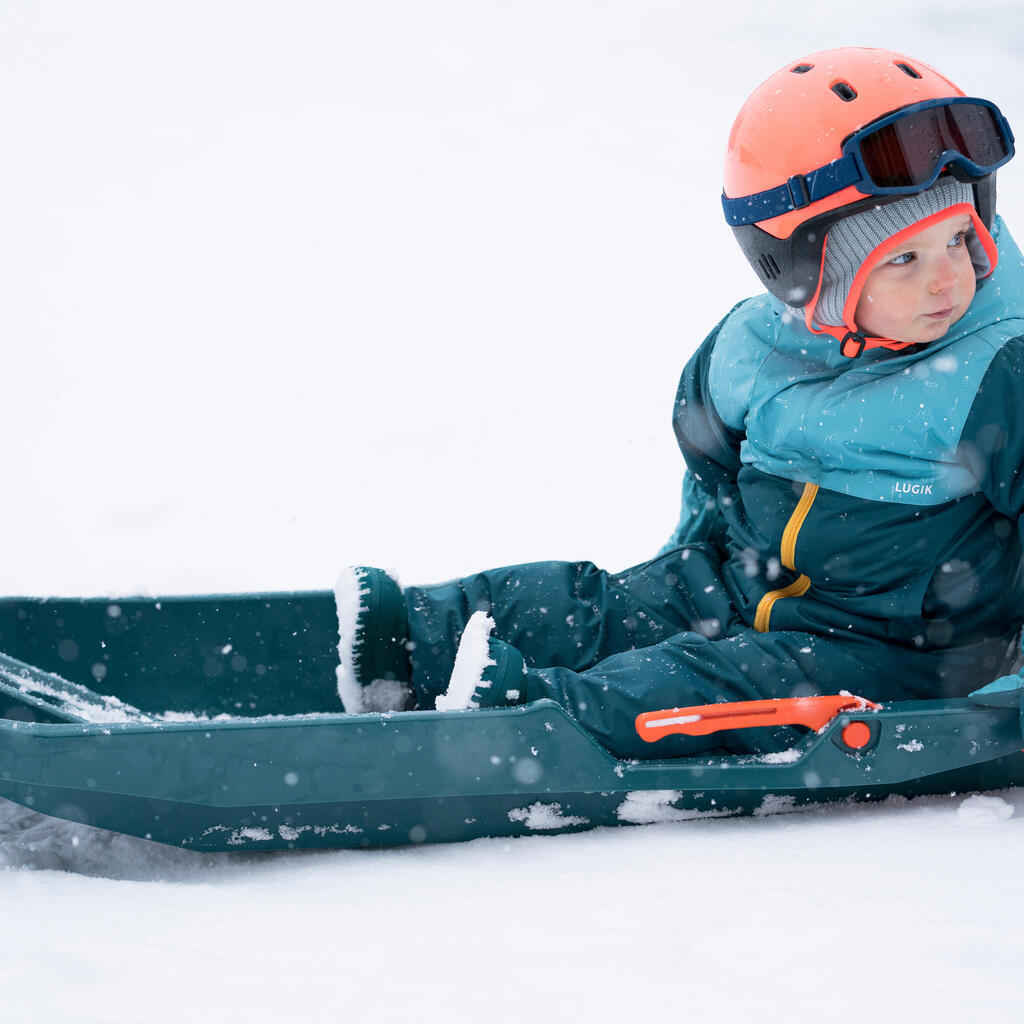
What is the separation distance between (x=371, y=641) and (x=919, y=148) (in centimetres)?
128

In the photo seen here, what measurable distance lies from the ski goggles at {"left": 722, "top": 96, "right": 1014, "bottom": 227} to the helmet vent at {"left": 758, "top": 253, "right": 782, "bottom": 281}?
0.17 metres

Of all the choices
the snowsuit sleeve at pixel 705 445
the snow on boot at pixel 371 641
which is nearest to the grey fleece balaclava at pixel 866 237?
the snowsuit sleeve at pixel 705 445

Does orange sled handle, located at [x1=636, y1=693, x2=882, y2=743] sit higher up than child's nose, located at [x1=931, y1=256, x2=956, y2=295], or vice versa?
child's nose, located at [x1=931, y1=256, x2=956, y2=295]

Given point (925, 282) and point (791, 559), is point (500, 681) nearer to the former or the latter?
point (791, 559)

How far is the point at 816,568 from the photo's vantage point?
2.04 m

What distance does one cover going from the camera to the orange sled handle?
1.81 metres

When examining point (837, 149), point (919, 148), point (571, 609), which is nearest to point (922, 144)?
point (919, 148)

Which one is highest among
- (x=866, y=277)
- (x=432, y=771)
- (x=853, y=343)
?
(x=866, y=277)

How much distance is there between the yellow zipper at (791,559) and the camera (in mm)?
2051

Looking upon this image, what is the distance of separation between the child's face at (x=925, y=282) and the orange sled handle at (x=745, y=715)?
62 centimetres

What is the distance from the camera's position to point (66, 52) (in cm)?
782

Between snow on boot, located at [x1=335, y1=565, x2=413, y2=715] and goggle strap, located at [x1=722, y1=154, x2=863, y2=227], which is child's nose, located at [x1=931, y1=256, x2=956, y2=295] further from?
snow on boot, located at [x1=335, y1=565, x2=413, y2=715]

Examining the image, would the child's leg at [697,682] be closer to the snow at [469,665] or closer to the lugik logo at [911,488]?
the snow at [469,665]

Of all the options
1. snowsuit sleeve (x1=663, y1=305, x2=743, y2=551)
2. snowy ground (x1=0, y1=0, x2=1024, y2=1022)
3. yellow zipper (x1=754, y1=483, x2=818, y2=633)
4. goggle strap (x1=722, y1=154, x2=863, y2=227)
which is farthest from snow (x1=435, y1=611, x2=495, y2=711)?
goggle strap (x1=722, y1=154, x2=863, y2=227)
